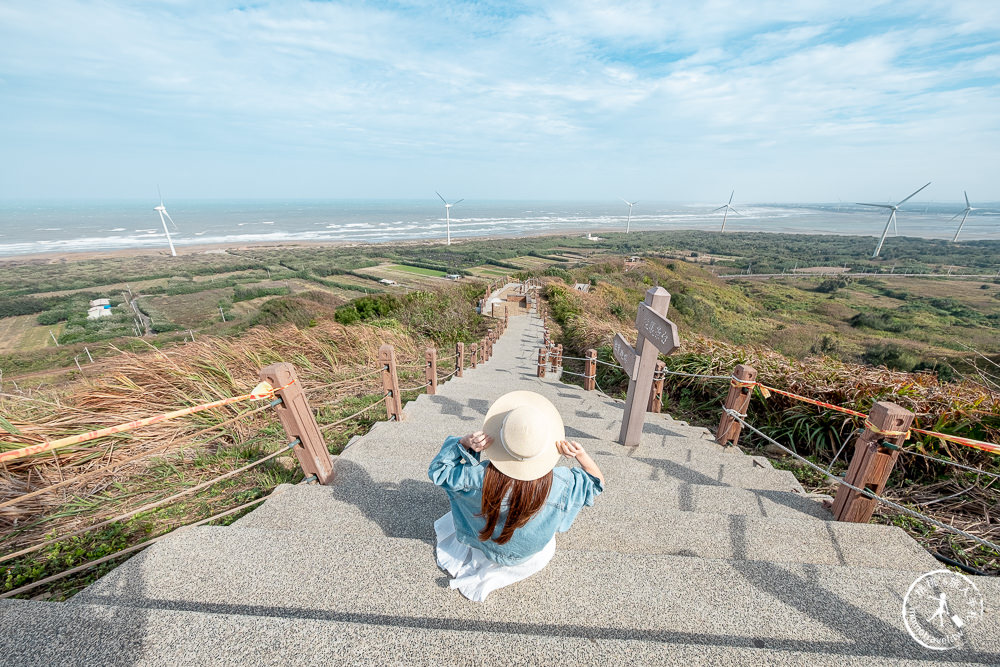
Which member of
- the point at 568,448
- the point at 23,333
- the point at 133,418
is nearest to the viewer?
the point at 568,448

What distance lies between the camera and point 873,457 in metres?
2.20

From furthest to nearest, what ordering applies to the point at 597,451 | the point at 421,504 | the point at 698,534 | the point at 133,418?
the point at 597,451 → the point at 133,418 → the point at 421,504 → the point at 698,534

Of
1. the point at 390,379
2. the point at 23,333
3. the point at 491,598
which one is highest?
the point at 491,598

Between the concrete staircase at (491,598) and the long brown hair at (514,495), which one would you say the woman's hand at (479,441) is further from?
the concrete staircase at (491,598)

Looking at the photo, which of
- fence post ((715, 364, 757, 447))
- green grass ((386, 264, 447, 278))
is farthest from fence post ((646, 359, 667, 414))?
green grass ((386, 264, 447, 278))

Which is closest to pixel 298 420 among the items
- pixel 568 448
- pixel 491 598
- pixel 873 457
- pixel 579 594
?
pixel 491 598

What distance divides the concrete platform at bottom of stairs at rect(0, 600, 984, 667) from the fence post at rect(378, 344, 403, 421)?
2312 millimetres

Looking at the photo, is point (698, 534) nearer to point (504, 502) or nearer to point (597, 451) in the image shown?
point (504, 502)

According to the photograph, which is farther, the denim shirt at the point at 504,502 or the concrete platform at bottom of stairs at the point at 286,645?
the denim shirt at the point at 504,502

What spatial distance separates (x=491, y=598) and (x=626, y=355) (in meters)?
2.64

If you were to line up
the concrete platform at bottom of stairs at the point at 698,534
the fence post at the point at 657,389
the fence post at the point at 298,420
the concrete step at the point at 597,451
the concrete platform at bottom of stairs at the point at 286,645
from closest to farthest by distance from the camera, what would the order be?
the concrete platform at bottom of stairs at the point at 286,645
the concrete platform at bottom of stairs at the point at 698,534
the fence post at the point at 298,420
the concrete step at the point at 597,451
the fence post at the point at 657,389

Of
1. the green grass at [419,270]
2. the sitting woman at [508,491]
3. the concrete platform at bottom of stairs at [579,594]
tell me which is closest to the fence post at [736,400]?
the concrete platform at bottom of stairs at [579,594]

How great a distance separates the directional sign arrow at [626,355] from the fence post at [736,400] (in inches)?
32.8

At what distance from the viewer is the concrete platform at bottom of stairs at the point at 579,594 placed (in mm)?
1383
